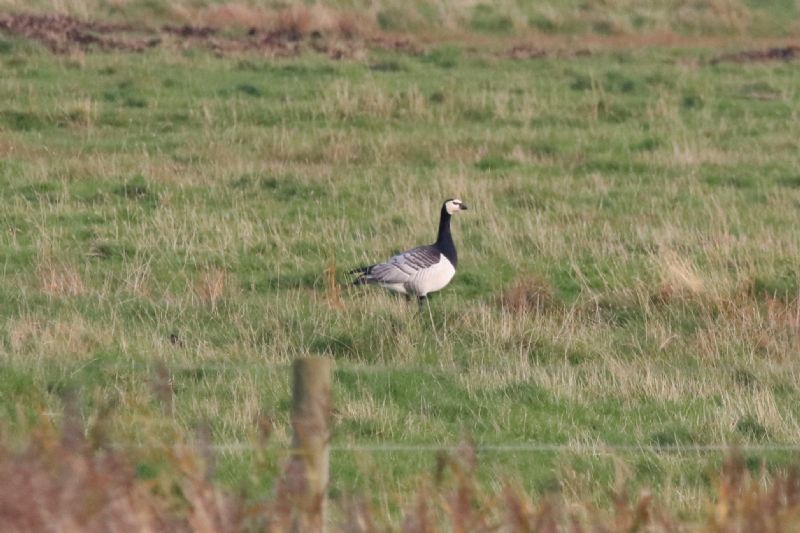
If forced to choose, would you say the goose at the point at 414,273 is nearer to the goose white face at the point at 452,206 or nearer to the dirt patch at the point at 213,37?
the goose white face at the point at 452,206

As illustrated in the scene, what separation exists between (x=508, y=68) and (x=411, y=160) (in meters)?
10.5

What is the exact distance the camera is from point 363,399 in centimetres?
862

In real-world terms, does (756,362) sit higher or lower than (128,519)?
lower

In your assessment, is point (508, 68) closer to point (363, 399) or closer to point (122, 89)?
point (122, 89)

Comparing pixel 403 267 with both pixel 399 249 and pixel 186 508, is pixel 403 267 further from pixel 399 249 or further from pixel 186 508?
pixel 186 508

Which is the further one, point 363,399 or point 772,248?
point 772,248

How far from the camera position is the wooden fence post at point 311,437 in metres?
4.50

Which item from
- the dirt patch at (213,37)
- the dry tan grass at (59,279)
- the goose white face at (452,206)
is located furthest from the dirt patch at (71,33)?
the goose white face at (452,206)

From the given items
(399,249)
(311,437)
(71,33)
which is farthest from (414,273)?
(71,33)

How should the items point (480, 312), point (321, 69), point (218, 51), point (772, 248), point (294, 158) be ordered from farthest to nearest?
1. point (218, 51)
2. point (321, 69)
3. point (294, 158)
4. point (772, 248)
5. point (480, 312)

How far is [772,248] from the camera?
538 inches

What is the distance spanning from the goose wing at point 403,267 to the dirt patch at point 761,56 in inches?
803

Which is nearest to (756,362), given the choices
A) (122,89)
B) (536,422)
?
(536,422)

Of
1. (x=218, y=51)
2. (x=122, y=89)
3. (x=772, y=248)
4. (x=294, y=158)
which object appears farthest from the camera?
(x=218, y=51)
